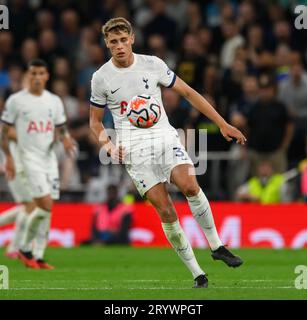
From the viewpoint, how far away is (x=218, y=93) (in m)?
20.8

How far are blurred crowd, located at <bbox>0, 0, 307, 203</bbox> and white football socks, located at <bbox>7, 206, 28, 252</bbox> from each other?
6.28ft

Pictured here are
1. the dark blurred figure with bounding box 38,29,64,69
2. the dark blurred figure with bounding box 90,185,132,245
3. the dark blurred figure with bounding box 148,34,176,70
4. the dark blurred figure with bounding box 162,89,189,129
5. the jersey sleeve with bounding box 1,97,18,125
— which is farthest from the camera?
the dark blurred figure with bounding box 38,29,64,69

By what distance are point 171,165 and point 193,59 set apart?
10520mm

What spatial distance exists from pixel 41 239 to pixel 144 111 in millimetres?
4735

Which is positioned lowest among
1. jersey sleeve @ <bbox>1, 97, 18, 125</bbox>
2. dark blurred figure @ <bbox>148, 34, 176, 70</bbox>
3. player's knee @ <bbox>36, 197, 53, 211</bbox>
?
player's knee @ <bbox>36, 197, 53, 211</bbox>

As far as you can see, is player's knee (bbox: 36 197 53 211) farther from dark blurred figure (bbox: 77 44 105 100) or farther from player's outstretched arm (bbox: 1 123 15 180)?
dark blurred figure (bbox: 77 44 105 100)

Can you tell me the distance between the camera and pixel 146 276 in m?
13.4

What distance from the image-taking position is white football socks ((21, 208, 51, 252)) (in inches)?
607

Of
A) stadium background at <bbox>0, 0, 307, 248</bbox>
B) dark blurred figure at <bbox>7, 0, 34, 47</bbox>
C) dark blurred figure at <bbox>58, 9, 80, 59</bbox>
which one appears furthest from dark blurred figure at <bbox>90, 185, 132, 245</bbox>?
dark blurred figure at <bbox>7, 0, 34, 47</bbox>

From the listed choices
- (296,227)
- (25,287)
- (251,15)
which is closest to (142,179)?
(25,287)

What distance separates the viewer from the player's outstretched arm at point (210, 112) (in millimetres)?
10844

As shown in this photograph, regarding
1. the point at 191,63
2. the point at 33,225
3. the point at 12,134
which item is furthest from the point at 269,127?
the point at 33,225
